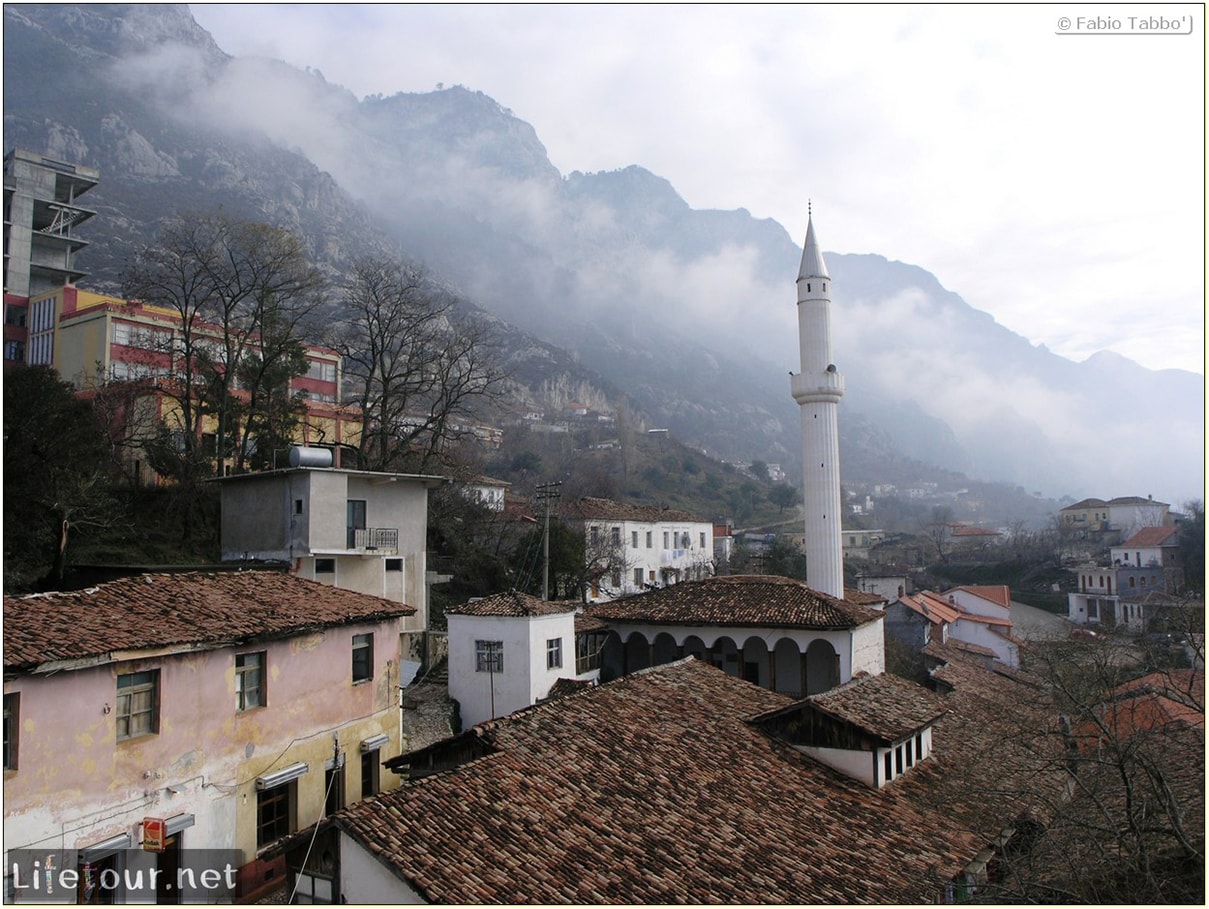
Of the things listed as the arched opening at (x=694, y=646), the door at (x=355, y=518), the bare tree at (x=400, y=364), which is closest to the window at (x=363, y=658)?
the door at (x=355, y=518)

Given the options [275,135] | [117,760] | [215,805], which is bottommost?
[215,805]

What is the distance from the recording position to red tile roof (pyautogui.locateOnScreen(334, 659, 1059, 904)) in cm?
945

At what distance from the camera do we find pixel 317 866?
945 cm

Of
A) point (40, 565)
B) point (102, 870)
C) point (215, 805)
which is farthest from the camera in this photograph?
point (40, 565)

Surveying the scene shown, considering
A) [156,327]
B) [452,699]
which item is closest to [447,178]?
[156,327]

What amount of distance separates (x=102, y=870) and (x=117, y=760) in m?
1.37

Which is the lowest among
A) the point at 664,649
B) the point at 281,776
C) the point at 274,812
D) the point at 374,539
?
the point at 274,812

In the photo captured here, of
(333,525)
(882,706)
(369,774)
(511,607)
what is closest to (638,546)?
(511,607)

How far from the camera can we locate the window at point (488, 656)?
72.5 ft

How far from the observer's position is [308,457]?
21.1 meters

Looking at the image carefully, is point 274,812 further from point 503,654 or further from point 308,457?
point 308,457

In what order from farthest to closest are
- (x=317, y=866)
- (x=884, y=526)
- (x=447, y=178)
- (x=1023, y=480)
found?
(x=1023, y=480), (x=447, y=178), (x=884, y=526), (x=317, y=866)

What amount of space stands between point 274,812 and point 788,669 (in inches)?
688

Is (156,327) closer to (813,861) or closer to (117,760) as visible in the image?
(117,760)
